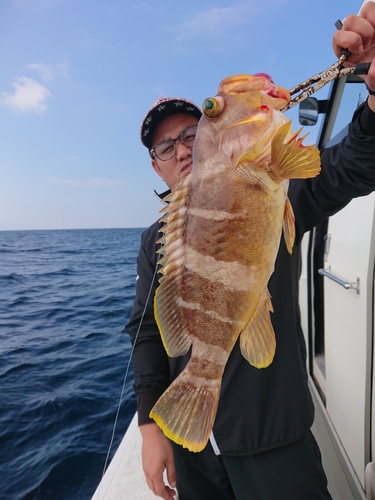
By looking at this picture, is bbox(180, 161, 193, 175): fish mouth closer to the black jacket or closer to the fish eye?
the black jacket

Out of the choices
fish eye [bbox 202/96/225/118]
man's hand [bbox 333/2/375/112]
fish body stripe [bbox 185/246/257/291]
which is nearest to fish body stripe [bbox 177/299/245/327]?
fish body stripe [bbox 185/246/257/291]

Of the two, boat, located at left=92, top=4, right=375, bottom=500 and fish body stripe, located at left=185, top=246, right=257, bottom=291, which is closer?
fish body stripe, located at left=185, top=246, right=257, bottom=291

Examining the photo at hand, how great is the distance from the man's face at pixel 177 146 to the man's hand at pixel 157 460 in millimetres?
1614

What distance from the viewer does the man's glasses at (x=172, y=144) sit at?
227 centimetres

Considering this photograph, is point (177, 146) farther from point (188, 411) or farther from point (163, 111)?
point (188, 411)

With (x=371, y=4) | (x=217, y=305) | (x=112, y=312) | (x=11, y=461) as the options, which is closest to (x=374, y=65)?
(x=371, y=4)

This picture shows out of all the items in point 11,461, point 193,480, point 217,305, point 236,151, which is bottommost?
point 11,461

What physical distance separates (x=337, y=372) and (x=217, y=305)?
6.30 ft

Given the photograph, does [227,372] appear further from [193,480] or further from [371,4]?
[371,4]

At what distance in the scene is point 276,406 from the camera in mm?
1797

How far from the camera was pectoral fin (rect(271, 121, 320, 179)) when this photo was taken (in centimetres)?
114

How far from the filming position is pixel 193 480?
2076mm

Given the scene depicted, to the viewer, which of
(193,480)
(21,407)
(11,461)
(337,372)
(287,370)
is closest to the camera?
(287,370)

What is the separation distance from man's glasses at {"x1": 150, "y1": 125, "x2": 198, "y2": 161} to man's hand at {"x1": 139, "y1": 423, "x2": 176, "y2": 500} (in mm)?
1731
